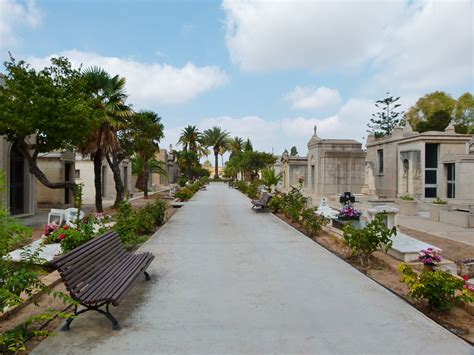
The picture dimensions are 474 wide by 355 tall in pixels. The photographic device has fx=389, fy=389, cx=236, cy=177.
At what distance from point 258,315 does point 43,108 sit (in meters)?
10.3

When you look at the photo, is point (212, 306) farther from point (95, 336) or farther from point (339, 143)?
point (339, 143)

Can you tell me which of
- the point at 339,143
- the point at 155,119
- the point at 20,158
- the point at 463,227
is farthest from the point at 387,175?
the point at 20,158

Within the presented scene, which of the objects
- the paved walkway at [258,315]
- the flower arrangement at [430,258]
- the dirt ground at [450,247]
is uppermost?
the flower arrangement at [430,258]

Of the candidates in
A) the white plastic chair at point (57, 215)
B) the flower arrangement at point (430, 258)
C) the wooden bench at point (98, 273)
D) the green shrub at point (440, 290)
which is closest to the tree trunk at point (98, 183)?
the white plastic chair at point (57, 215)

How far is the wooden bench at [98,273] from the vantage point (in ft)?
13.7

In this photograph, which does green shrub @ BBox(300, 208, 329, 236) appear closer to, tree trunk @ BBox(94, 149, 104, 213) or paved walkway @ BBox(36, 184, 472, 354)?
paved walkway @ BBox(36, 184, 472, 354)

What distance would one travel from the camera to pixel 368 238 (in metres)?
7.18

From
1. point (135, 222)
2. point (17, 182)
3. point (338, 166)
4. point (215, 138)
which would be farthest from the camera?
point (215, 138)

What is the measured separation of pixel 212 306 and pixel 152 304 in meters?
0.81

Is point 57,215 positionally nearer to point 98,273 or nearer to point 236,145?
point 98,273

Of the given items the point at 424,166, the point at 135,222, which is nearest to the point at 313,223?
the point at 135,222

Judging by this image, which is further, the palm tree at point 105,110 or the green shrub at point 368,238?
the palm tree at point 105,110

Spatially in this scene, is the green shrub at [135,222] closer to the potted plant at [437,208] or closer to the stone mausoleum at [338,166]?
the potted plant at [437,208]

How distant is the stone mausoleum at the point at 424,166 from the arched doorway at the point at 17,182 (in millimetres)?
21269
